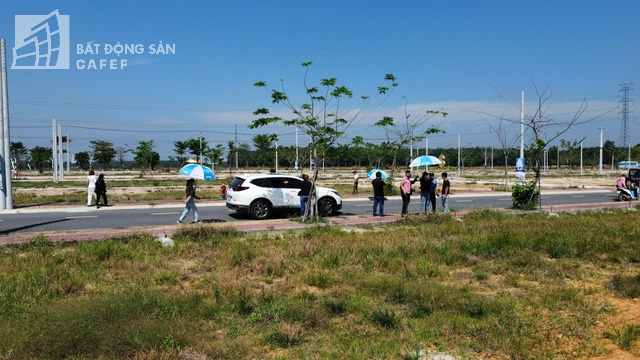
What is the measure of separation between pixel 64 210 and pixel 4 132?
4543 millimetres

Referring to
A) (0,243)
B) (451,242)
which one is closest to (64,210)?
(0,243)

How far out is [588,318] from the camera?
595 cm

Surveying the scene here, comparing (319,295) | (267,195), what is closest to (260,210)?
(267,195)

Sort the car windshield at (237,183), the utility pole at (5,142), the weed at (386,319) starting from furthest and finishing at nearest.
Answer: the utility pole at (5,142), the car windshield at (237,183), the weed at (386,319)

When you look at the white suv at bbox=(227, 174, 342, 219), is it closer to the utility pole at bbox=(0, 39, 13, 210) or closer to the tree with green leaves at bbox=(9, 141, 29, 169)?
the utility pole at bbox=(0, 39, 13, 210)

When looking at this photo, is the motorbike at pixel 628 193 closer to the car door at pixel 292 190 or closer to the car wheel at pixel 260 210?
the car door at pixel 292 190

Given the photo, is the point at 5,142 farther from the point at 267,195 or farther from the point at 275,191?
the point at 275,191

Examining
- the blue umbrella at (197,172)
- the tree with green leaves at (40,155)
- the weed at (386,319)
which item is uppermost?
the tree with green leaves at (40,155)

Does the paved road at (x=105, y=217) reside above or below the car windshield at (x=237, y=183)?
below

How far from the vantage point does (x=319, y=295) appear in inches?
279

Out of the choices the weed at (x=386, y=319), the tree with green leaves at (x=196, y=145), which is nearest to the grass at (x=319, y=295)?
the weed at (x=386, y=319)

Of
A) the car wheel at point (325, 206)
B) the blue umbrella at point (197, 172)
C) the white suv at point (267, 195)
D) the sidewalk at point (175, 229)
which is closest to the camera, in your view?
the sidewalk at point (175, 229)

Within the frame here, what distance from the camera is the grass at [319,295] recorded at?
4934 mm

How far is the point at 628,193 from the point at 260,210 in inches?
788
